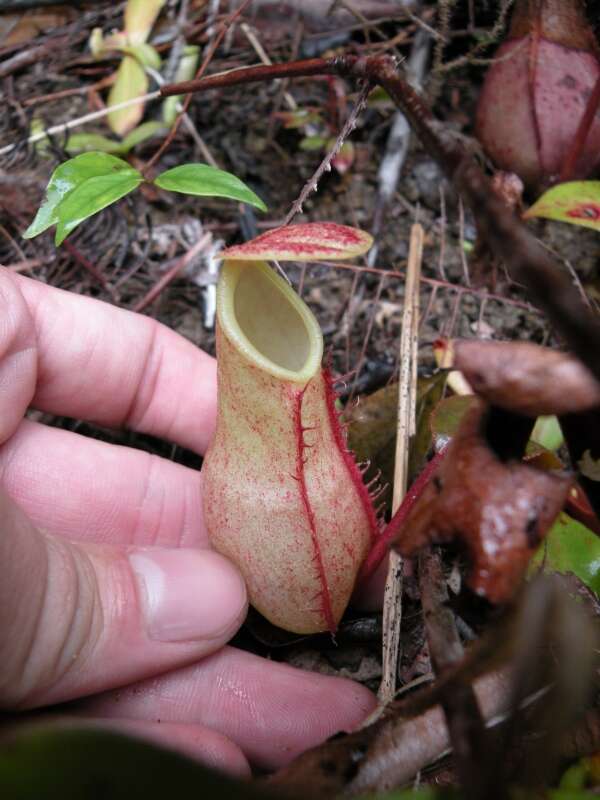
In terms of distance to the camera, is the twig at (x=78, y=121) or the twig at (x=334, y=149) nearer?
the twig at (x=334, y=149)

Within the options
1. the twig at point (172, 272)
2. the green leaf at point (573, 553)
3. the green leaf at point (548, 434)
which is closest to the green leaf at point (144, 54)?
the twig at point (172, 272)

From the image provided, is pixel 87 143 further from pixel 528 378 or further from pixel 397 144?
pixel 528 378

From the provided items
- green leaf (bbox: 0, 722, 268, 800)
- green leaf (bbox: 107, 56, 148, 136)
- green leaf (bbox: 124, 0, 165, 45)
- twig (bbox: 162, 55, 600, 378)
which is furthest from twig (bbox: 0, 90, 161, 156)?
green leaf (bbox: 0, 722, 268, 800)

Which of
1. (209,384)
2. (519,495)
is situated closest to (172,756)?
(519,495)

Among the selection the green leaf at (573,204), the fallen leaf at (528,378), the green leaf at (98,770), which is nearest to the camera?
the green leaf at (98,770)

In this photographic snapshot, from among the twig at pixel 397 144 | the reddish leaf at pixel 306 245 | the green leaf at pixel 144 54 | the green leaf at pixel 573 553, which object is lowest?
the green leaf at pixel 573 553

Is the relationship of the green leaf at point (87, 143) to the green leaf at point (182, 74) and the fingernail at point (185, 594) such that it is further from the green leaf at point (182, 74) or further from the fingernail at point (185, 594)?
the fingernail at point (185, 594)
